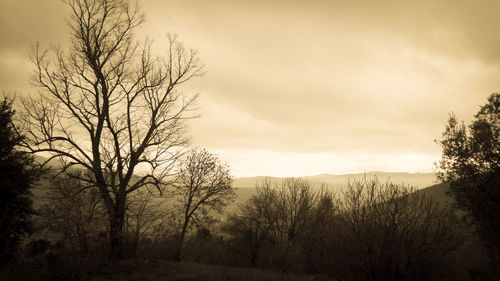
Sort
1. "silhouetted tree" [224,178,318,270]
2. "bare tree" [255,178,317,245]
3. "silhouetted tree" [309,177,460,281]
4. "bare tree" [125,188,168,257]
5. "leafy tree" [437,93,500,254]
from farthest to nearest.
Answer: "bare tree" [255,178,317,245] → "silhouetted tree" [224,178,318,270] → "leafy tree" [437,93,500,254] → "bare tree" [125,188,168,257] → "silhouetted tree" [309,177,460,281]

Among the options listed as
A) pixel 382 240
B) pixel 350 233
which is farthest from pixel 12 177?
pixel 382 240

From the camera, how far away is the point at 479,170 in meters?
21.2

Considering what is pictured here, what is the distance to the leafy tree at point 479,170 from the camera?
19812mm

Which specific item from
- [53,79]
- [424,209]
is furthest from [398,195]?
[53,79]

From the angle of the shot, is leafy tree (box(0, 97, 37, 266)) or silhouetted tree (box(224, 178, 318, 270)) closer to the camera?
leafy tree (box(0, 97, 37, 266))

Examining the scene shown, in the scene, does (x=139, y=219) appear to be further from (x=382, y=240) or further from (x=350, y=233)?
(x=382, y=240)

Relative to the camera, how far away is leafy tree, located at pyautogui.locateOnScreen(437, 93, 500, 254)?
65.0 ft

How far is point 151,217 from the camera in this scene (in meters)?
14.5

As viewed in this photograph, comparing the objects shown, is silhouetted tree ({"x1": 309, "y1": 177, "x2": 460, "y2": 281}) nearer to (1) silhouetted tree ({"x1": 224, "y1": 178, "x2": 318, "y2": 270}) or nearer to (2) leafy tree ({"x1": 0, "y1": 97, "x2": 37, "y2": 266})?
(2) leafy tree ({"x1": 0, "y1": 97, "x2": 37, "y2": 266})

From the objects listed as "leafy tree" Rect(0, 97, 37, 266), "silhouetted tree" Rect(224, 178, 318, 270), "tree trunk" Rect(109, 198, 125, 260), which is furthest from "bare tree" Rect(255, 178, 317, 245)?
"leafy tree" Rect(0, 97, 37, 266)

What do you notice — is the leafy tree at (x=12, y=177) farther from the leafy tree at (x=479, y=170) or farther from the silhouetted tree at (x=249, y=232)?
the leafy tree at (x=479, y=170)

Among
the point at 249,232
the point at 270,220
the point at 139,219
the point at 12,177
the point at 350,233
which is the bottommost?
the point at 249,232

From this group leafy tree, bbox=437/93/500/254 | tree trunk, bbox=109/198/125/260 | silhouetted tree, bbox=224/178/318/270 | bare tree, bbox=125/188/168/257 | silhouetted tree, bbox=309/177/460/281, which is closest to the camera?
silhouetted tree, bbox=309/177/460/281

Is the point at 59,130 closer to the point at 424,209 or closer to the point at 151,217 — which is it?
the point at 151,217
